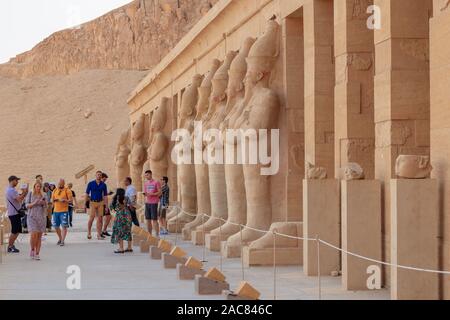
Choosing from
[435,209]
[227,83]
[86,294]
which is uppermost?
[227,83]

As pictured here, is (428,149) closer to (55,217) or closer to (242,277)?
(242,277)

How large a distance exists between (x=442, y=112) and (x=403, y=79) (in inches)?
47.6

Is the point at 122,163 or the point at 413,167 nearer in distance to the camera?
the point at 413,167

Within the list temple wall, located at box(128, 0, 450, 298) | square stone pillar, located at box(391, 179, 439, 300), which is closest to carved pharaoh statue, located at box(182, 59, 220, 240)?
temple wall, located at box(128, 0, 450, 298)

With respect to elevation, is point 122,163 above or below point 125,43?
below

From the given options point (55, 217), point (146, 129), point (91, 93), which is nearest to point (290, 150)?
point (55, 217)

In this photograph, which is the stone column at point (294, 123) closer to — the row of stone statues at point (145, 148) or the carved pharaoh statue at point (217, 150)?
the carved pharaoh statue at point (217, 150)

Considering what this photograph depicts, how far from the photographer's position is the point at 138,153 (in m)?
25.3

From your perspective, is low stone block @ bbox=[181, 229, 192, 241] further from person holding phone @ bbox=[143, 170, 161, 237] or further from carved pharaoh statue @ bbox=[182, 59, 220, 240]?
person holding phone @ bbox=[143, 170, 161, 237]

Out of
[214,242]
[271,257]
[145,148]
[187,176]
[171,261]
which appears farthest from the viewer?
[145,148]

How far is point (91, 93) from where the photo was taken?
6147 centimetres

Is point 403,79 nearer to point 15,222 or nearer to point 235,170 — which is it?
point 235,170

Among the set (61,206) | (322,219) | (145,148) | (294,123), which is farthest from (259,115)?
(145,148)
